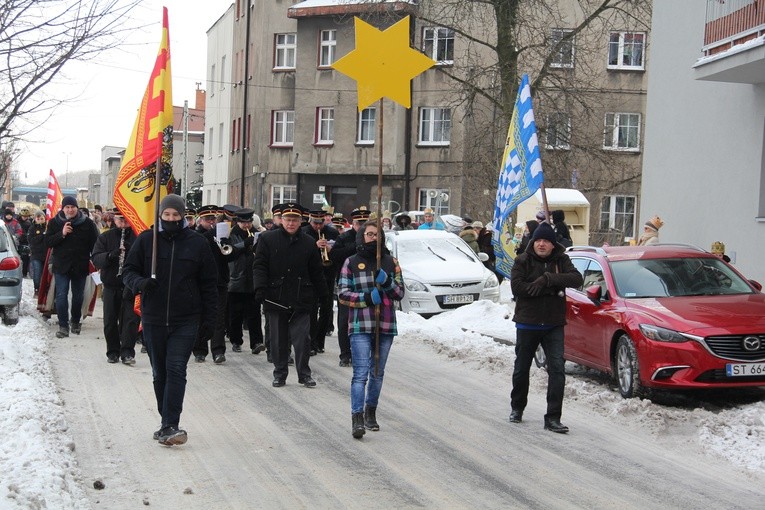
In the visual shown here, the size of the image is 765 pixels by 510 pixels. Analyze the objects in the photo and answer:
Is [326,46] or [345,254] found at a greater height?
[326,46]

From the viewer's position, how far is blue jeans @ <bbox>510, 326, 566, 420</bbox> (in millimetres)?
9555

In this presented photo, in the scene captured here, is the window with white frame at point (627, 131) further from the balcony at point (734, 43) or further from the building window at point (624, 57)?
the balcony at point (734, 43)

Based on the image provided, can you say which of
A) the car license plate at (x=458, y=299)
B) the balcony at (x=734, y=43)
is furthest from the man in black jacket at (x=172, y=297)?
the car license plate at (x=458, y=299)

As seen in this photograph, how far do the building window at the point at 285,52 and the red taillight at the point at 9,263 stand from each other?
28.4 meters

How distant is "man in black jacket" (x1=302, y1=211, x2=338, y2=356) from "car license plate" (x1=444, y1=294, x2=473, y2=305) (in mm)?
4749

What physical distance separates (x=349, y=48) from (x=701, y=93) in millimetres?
24325

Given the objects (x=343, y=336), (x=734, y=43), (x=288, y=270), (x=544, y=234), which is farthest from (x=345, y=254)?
(x=734, y=43)

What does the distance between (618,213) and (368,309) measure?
30920 mm

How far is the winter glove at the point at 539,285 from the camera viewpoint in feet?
31.5

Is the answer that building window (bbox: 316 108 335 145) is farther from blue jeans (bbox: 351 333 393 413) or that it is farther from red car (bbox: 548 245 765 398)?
blue jeans (bbox: 351 333 393 413)

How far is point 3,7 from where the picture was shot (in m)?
13.3

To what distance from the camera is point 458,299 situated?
20.0 meters

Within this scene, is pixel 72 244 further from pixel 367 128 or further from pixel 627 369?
pixel 367 128

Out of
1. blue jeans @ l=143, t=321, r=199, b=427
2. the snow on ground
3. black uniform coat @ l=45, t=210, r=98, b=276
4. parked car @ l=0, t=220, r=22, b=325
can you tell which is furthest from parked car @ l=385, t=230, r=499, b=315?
blue jeans @ l=143, t=321, r=199, b=427
